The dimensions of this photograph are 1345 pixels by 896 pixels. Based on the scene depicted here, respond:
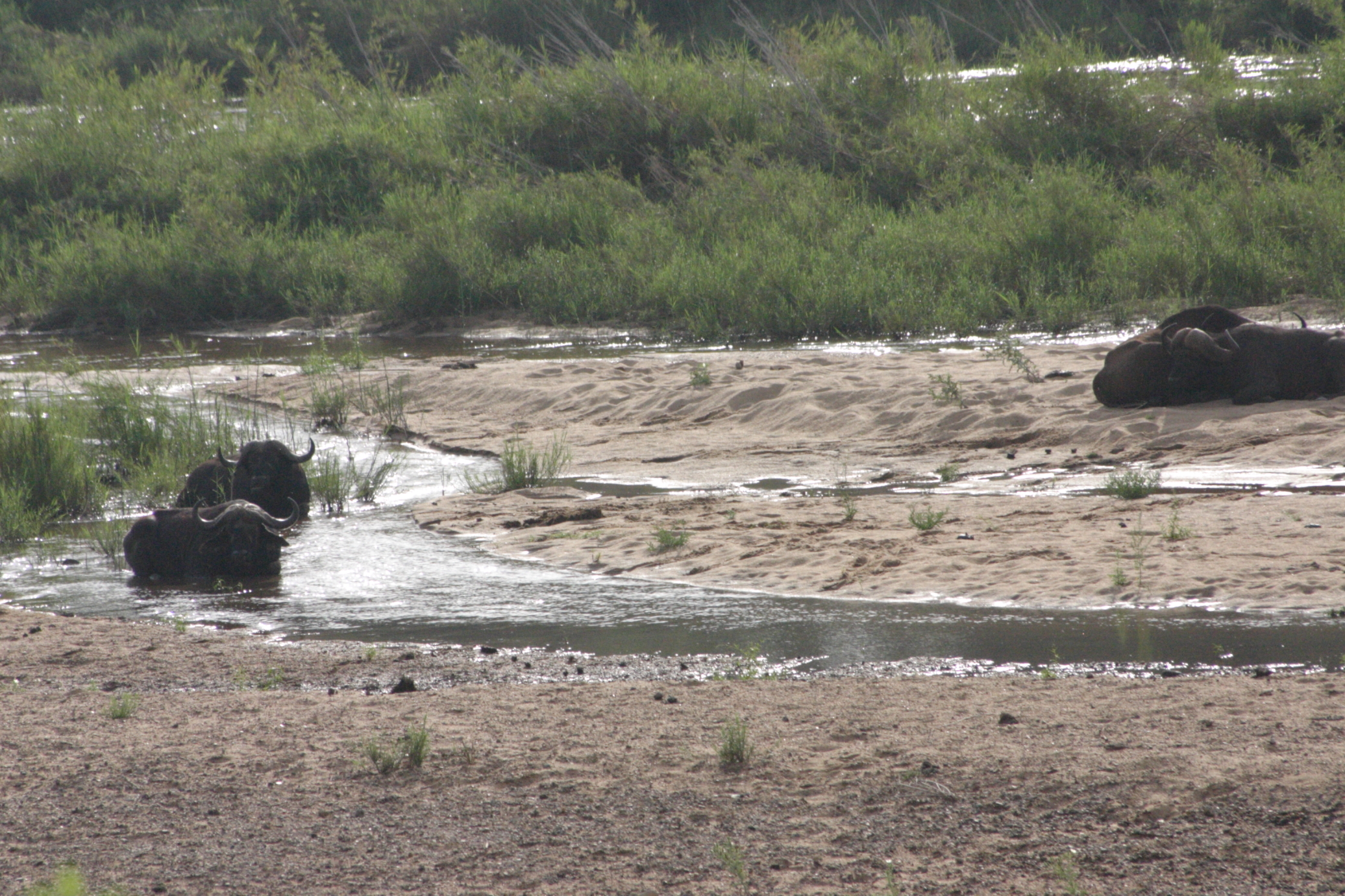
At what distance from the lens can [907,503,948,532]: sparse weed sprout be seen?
22.4 ft

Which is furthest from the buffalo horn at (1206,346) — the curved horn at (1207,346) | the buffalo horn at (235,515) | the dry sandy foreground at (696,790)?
the buffalo horn at (235,515)

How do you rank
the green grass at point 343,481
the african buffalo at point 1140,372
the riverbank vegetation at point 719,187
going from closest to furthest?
the green grass at point 343,481 < the african buffalo at point 1140,372 < the riverbank vegetation at point 719,187

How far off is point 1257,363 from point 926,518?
142 inches

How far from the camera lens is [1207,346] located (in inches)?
359

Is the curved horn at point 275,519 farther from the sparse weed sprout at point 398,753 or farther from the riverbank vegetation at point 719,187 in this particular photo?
the riverbank vegetation at point 719,187

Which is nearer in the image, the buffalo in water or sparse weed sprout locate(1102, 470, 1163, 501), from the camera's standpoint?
sparse weed sprout locate(1102, 470, 1163, 501)

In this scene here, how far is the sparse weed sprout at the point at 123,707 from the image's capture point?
15.3 feet

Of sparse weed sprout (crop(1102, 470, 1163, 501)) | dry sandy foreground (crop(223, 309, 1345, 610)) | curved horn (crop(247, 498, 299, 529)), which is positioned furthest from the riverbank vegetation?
curved horn (crop(247, 498, 299, 529))

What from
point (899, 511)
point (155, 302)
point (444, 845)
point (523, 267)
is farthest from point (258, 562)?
point (155, 302)

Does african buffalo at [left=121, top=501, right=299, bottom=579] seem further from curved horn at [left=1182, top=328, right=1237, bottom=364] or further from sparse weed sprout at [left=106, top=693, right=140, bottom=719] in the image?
curved horn at [left=1182, top=328, right=1237, bottom=364]

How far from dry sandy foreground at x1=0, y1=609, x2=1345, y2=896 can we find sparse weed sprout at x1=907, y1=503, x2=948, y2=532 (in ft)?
6.90

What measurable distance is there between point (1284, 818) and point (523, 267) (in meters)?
14.6

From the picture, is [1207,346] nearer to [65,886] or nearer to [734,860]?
[734,860]

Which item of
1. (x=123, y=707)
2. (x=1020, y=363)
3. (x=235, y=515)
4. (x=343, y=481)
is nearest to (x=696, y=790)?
(x=123, y=707)
